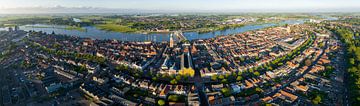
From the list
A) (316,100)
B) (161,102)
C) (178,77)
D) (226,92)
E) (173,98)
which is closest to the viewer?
(316,100)

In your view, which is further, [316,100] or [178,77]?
[178,77]

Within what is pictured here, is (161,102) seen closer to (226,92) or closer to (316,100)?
(226,92)

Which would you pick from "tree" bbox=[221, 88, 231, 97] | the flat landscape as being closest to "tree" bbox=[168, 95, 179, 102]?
the flat landscape

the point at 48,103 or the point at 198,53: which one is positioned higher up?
the point at 198,53

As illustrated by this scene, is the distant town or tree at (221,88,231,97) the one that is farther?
tree at (221,88,231,97)

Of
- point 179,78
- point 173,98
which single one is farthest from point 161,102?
point 179,78

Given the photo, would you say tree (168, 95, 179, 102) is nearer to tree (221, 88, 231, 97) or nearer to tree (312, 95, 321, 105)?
tree (221, 88, 231, 97)

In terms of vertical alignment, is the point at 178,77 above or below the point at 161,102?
above

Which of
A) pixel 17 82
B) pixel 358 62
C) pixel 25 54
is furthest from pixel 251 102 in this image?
pixel 25 54

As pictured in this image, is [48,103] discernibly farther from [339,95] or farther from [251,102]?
[339,95]

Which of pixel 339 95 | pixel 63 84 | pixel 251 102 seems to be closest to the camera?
pixel 251 102

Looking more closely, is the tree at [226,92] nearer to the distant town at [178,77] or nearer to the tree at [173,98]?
the distant town at [178,77]
